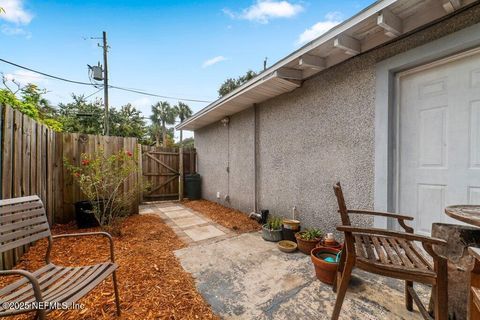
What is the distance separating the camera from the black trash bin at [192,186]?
23.7ft

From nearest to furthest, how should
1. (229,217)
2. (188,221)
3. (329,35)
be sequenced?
(329,35), (188,221), (229,217)

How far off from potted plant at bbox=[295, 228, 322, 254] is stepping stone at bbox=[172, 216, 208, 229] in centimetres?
227

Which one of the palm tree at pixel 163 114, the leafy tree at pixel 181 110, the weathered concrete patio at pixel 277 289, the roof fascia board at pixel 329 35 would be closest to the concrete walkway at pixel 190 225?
the weathered concrete patio at pixel 277 289

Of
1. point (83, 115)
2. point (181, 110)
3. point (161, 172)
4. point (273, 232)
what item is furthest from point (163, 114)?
point (273, 232)

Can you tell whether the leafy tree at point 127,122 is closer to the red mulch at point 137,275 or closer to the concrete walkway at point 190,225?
the concrete walkway at point 190,225

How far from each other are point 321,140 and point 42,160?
4557mm

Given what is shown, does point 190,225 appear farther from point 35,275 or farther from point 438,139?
point 438,139

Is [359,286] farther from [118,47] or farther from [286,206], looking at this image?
[118,47]

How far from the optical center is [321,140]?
10.5ft

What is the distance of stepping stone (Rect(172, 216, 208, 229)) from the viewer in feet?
13.7

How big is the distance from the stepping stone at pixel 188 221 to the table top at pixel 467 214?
3872 mm

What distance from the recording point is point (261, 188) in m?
4.57

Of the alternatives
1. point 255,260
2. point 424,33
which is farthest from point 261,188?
point 424,33

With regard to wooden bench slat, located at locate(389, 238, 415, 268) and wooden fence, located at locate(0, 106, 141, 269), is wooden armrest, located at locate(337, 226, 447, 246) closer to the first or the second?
wooden bench slat, located at locate(389, 238, 415, 268)
